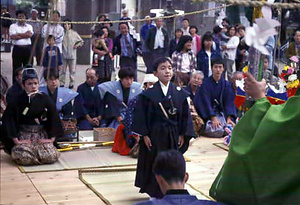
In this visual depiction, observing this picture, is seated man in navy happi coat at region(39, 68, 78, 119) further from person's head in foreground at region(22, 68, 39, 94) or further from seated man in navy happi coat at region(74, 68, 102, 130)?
person's head in foreground at region(22, 68, 39, 94)

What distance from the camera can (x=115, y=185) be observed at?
15.9ft

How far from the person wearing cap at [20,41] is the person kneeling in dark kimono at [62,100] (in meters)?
1.92

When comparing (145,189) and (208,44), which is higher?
(208,44)

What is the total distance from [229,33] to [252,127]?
25.7 feet

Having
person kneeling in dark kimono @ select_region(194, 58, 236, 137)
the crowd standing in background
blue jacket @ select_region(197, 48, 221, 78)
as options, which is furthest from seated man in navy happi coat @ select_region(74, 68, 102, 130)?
blue jacket @ select_region(197, 48, 221, 78)

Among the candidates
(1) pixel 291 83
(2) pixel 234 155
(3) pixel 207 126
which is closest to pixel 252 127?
(2) pixel 234 155

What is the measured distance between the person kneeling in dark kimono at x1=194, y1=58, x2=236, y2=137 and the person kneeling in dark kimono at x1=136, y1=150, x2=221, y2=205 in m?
4.61

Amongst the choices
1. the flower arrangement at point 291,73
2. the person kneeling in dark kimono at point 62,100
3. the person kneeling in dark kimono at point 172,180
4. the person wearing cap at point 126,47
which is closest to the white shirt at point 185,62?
the person wearing cap at point 126,47

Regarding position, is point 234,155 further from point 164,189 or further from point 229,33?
point 229,33

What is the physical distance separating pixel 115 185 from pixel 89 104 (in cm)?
207

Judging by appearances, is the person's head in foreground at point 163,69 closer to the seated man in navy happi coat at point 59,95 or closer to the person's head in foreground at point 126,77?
the person's head in foreground at point 126,77

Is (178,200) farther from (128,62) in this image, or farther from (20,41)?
(20,41)

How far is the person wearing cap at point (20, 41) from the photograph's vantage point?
26.2ft

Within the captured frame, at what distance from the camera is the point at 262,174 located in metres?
1.93
